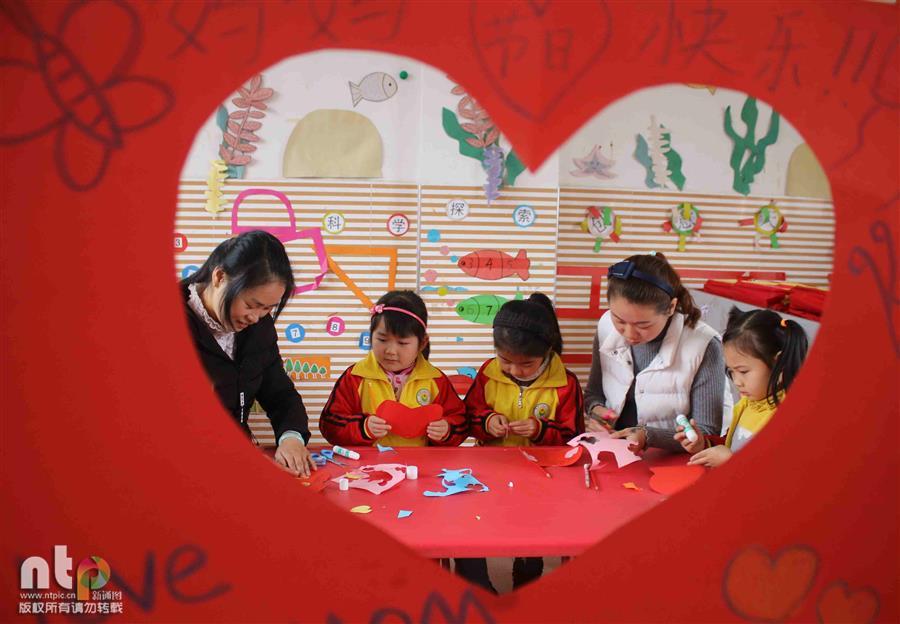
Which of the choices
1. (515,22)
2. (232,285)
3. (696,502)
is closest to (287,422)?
(232,285)

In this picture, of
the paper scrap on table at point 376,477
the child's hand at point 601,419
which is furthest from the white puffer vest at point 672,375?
the paper scrap on table at point 376,477

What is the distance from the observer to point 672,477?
4.57ft

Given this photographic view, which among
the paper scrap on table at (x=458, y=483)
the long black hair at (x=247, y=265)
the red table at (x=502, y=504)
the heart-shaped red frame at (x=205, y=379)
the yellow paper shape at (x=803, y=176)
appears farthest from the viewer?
the yellow paper shape at (x=803, y=176)

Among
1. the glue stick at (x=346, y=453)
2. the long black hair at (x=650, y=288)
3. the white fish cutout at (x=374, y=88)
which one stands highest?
the white fish cutout at (x=374, y=88)

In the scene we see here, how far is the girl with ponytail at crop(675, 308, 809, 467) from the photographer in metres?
1.48

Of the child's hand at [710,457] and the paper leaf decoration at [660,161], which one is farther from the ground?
the paper leaf decoration at [660,161]

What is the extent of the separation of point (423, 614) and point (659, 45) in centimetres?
73

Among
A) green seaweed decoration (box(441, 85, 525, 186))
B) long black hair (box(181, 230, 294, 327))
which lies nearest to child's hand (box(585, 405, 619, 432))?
long black hair (box(181, 230, 294, 327))

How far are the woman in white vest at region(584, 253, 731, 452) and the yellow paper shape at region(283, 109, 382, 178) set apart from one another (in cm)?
143

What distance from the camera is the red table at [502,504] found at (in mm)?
1087

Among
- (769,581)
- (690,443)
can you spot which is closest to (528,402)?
(690,443)

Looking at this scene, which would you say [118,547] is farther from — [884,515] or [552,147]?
[884,515]

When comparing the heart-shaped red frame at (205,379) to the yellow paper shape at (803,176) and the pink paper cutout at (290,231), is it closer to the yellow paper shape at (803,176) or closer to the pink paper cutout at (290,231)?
the pink paper cutout at (290,231)

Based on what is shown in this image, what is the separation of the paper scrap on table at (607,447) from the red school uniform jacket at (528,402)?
26cm
